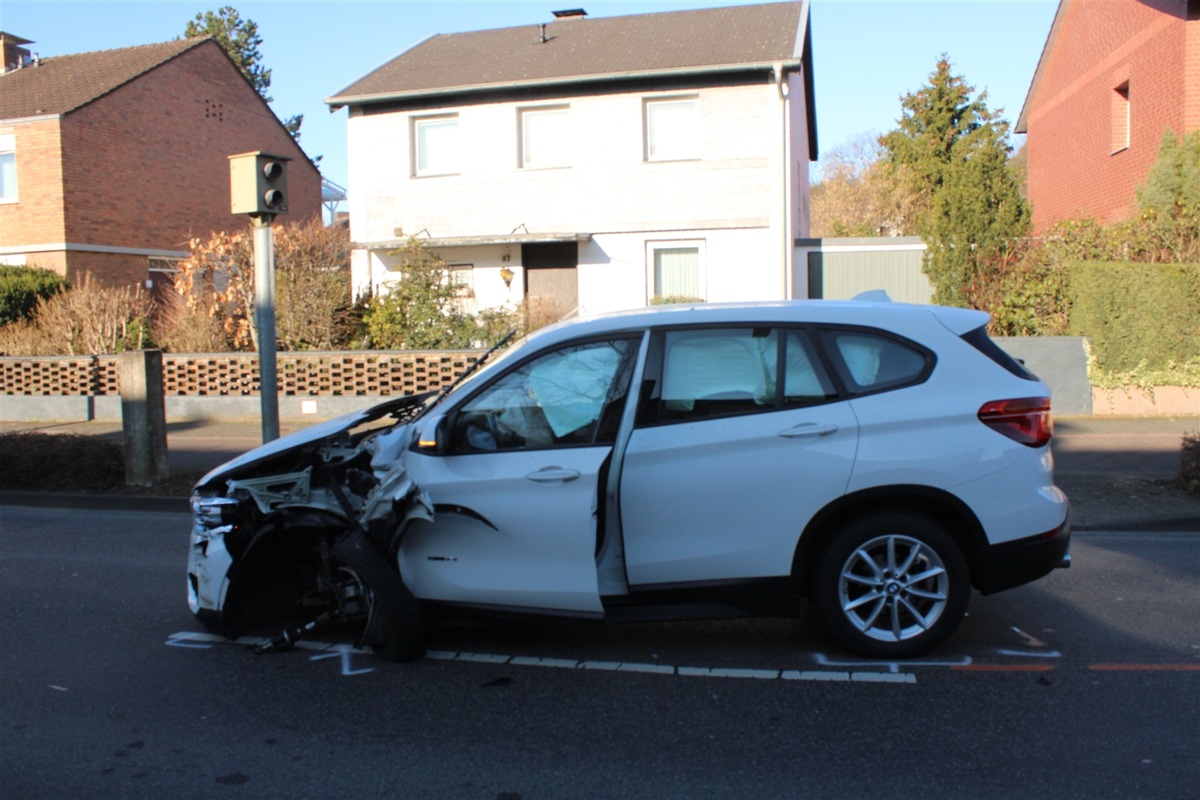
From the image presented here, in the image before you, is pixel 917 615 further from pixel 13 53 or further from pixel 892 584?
pixel 13 53

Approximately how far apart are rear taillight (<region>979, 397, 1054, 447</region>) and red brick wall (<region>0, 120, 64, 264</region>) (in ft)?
81.5

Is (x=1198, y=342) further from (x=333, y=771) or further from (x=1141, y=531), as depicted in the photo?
(x=333, y=771)

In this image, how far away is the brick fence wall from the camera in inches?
623

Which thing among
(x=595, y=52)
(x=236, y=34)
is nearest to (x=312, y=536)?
(x=595, y=52)

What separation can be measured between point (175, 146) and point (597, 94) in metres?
14.1

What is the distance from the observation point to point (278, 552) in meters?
5.78

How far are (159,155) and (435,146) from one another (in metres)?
10.7

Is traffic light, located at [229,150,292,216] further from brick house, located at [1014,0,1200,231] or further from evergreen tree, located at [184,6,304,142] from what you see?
evergreen tree, located at [184,6,304,142]

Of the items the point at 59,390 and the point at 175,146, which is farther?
the point at 175,146

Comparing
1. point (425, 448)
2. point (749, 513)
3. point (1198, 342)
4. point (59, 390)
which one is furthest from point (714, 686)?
point (59, 390)

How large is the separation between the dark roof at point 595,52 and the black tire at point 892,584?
16.0 metres

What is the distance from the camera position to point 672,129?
20.8 m

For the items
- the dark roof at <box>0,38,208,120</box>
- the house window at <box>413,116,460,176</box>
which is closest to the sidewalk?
the house window at <box>413,116,460,176</box>

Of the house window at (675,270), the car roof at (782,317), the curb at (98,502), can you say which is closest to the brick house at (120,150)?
the house window at (675,270)
